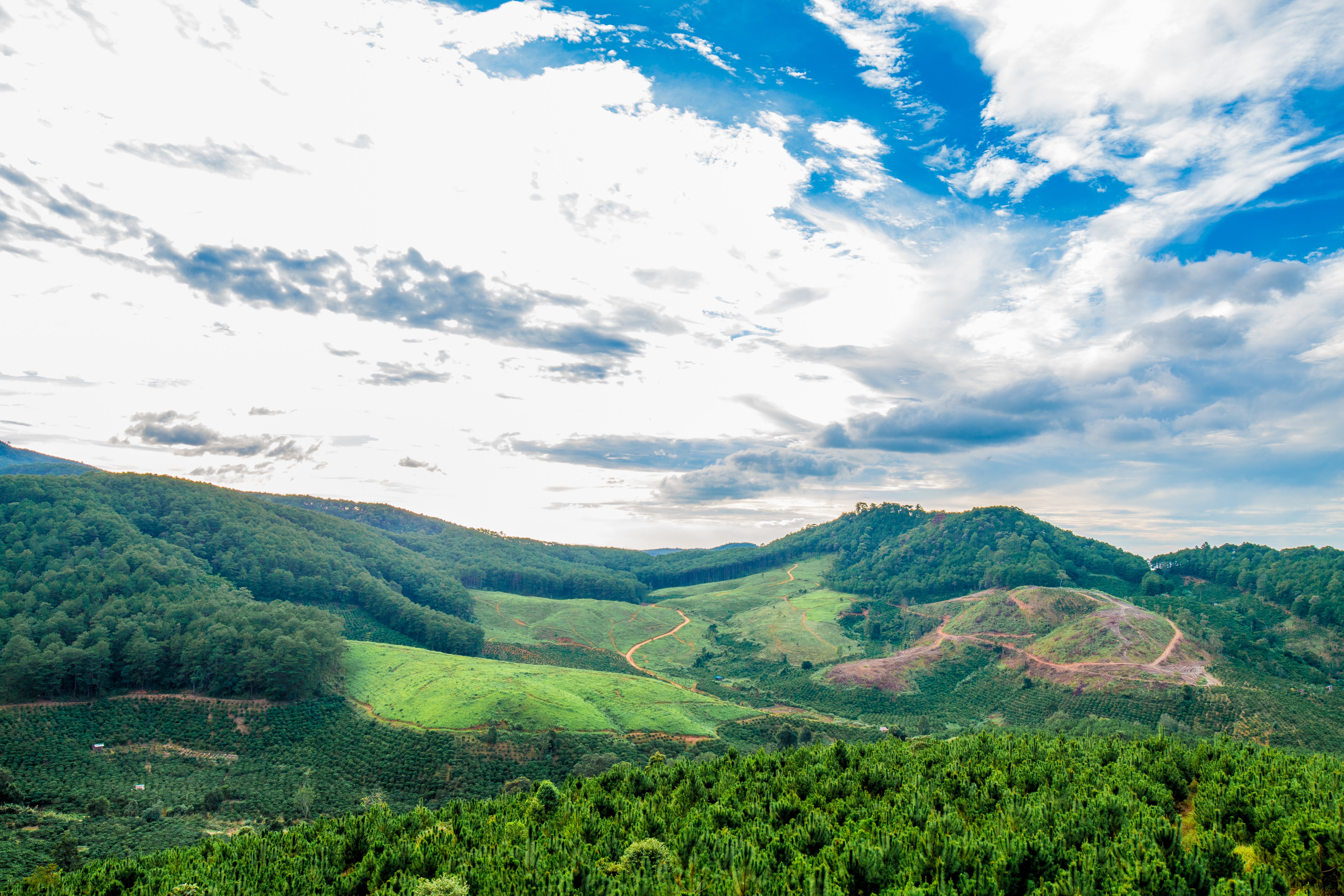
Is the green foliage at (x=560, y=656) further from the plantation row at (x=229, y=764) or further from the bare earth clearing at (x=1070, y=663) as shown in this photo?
the bare earth clearing at (x=1070, y=663)

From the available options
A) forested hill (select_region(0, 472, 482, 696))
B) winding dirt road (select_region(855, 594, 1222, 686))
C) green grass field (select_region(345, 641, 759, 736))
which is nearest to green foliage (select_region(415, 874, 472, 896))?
green grass field (select_region(345, 641, 759, 736))

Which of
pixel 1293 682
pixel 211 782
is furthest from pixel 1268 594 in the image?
pixel 211 782

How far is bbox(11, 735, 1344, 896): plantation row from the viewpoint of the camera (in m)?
14.1

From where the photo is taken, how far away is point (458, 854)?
20.2 meters

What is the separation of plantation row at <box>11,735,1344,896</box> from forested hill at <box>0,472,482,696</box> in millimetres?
83630

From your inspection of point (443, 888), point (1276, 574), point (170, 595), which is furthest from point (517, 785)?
point (1276, 574)

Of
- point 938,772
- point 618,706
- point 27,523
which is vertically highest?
point 938,772

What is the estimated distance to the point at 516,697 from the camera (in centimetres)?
9469

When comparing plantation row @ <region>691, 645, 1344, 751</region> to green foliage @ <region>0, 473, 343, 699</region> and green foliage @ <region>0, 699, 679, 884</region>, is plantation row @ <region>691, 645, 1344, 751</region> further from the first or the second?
green foliage @ <region>0, 473, 343, 699</region>

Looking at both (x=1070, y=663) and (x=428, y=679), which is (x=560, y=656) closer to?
(x=428, y=679)

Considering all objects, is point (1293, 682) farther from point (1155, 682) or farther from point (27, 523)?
point (27, 523)

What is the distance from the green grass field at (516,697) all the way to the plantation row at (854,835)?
6260 cm

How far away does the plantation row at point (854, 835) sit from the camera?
46.3 feet

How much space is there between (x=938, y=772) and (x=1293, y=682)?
134248 mm
